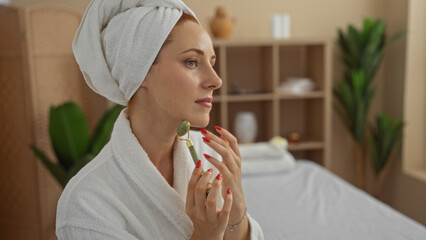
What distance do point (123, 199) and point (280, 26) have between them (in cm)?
230

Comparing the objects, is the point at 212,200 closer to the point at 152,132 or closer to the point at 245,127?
the point at 152,132

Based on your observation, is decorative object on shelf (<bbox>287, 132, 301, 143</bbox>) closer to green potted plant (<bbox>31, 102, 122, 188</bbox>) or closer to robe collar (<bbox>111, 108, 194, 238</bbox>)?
green potted plant (<bbox>31, 102, 122, 188</bbox>)

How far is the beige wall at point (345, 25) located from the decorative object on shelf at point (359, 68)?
0.15m

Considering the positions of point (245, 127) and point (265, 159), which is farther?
point (245, 127)

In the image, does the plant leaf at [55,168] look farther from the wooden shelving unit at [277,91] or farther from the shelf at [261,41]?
the shelf at [261,41]

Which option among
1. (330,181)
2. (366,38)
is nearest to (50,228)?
(330,181)

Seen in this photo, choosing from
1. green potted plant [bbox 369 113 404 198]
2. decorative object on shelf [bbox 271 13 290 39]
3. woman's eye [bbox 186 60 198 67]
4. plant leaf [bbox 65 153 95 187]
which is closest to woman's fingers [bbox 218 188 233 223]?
woman's eye [bbox 186 60 198 67]

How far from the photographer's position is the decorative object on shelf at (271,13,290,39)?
282cm

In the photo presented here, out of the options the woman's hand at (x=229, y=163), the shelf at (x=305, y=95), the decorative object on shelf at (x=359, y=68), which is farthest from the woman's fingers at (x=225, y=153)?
the decorative object on shelf at (x=359, y=68)

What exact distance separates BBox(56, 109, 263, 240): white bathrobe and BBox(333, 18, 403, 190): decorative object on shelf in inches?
89.6

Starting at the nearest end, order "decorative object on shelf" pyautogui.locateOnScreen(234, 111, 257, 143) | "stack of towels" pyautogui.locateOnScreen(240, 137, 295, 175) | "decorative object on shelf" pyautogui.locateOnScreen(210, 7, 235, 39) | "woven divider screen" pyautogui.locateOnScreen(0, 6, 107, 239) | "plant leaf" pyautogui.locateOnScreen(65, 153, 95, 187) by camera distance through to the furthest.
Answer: "plant leaf" pyautogui.locateOnScreen(65, 153, 95, 187), "stack of towels" pyautogui.locateOnScreen(240, 137, 295, 175), "woven divider screen" pyautogui.locateOnScreen(0, 6, 107, 239), "decorative object on shelf" pyautogui.locateOnScreen(210, 7, 235, 39), "decorative object on shelf" pyautogui.locateOnScreen(234, 111, 257, 143)

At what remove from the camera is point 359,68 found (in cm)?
296

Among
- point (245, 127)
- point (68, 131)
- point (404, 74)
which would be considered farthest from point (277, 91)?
point (68, 131)

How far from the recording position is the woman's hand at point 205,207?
721 millimetres
